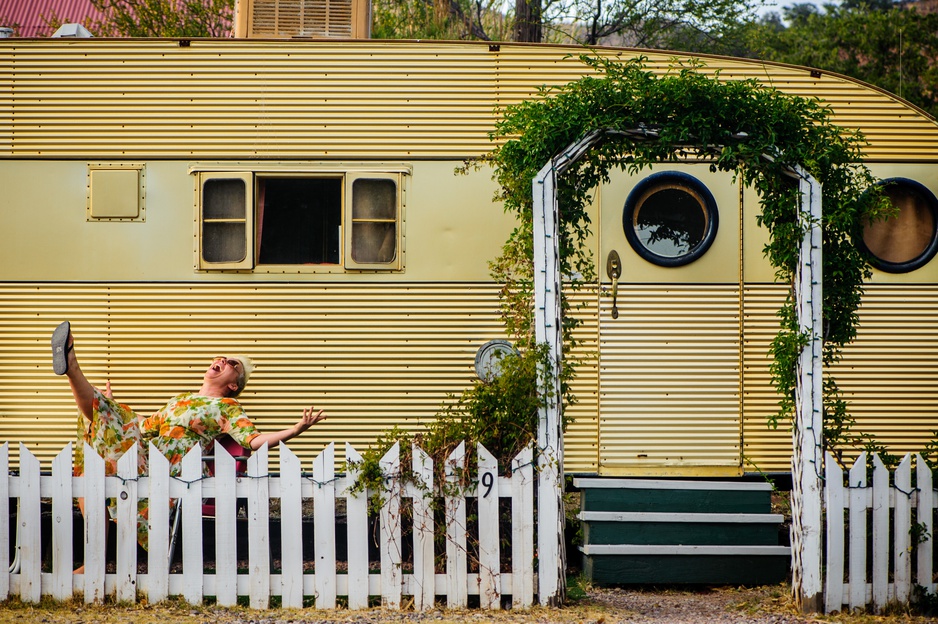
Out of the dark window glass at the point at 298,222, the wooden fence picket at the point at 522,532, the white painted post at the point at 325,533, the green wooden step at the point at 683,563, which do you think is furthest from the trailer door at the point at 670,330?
the white painted post at the point at 325,533

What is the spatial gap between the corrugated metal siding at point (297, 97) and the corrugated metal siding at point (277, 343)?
1000 millimetres

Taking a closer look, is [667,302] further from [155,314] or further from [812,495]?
[155,314]

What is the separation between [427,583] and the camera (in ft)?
16.6

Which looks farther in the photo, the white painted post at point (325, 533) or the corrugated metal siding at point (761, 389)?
the corrugated metal siding at point (761, 389)

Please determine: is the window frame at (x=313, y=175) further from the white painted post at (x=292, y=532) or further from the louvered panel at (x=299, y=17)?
the white painted post at (x=292, y=532)

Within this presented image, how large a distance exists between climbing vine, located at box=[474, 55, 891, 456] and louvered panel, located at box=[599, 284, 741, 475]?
1.41 meters

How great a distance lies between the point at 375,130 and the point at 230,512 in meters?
2.95

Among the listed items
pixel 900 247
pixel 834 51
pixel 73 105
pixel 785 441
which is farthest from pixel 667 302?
pixel 834 51

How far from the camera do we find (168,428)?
18.5 ft

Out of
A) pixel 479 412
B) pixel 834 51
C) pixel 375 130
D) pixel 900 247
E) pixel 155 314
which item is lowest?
pixel 479 412

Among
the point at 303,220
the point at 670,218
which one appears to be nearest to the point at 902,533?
the point at 670,218

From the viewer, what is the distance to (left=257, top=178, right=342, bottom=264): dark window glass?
6789mm

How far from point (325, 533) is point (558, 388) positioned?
1.44 metres

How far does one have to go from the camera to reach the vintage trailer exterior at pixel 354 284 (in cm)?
675
